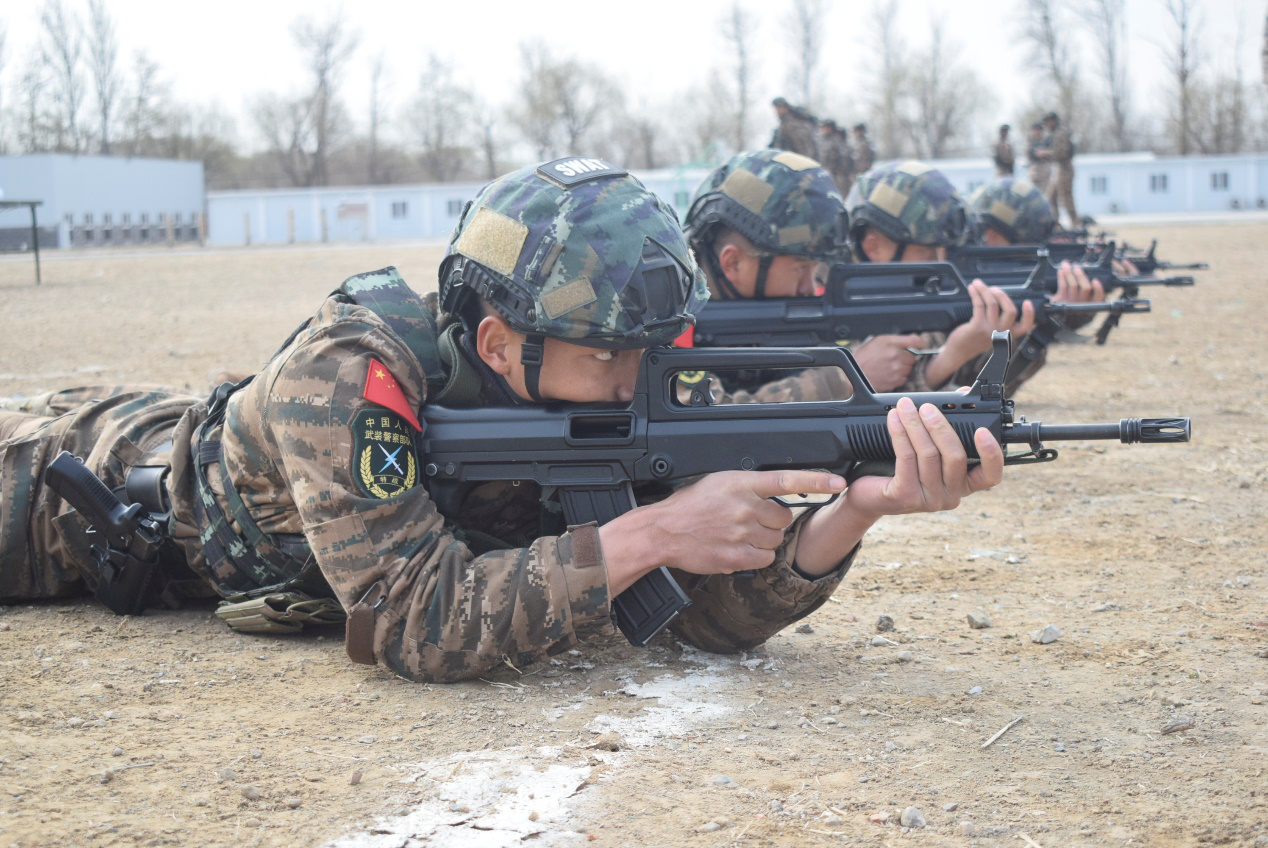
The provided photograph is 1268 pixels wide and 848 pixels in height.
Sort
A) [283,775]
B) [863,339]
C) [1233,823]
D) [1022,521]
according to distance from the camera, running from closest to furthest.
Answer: [1233,823] → [283,775] → [1022,521] → [863,339]

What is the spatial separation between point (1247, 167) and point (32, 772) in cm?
5212

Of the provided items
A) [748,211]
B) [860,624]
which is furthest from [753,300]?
[860,624]

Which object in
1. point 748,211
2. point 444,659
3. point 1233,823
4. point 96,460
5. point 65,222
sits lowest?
point 1233,823

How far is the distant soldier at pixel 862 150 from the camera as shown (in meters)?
23.5

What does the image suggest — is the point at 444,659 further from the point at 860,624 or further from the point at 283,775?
the point at 860,624

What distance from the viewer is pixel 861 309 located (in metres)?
5.86

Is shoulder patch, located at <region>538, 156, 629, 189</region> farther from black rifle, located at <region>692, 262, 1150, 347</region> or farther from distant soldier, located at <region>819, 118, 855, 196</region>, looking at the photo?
distant soldier, located at <region>819, 118, 855, 196</region>

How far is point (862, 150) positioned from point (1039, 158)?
3.45m

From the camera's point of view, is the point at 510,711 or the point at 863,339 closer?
the point at 510,711

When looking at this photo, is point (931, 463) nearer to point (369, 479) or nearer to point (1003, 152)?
point (369, 479)

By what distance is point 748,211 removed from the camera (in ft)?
17.5

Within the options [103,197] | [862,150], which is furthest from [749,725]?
[103,197]

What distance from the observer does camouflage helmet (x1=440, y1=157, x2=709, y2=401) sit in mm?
2814

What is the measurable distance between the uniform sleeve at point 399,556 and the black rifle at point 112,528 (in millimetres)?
871
